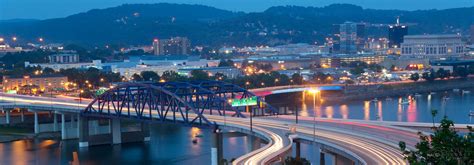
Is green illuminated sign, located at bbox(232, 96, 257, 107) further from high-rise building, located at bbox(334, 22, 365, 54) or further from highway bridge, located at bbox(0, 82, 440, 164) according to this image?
high-rise building, located at bbox(334, 22, 365, 54)

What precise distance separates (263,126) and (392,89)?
83.2 feet

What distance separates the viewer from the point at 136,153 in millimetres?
19578

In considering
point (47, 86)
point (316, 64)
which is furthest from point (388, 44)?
point (47, 86)

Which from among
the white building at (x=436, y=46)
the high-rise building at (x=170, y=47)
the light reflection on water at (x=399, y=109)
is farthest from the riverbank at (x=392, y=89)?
the high-rise building at (x=170, y=47)

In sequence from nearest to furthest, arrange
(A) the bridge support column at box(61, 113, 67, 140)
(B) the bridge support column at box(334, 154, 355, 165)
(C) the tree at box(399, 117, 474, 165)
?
(C) the tree at box(399, 117, 474, 165) < (B) the bridge support column at box(334, 154, 355, 165) < (A) the bridge support column at box(61, 113, 67, 140)

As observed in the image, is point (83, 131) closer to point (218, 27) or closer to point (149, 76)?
point (149, 76)

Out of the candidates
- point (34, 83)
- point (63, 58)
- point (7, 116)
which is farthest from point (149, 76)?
point (7, 116)

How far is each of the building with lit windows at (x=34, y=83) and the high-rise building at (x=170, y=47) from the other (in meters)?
37.7

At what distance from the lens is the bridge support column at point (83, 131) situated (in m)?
21.1

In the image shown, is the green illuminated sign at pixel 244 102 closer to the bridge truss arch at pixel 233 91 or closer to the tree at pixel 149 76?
the bridge truss arch at pixel 233 91

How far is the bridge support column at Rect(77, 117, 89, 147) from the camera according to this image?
69.2 feet

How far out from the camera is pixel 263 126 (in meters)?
16.8

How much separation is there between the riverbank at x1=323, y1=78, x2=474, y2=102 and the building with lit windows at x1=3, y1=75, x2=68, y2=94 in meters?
12.4

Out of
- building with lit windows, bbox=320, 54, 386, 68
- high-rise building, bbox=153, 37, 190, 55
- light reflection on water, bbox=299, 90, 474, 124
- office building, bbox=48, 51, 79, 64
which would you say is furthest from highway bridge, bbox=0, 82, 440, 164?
high-rise building, bbox=153, 37, 190, 55
